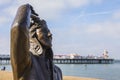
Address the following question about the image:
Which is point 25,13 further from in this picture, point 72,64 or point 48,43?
point 72,64

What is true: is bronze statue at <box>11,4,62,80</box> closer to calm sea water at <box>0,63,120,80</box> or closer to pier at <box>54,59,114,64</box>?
calm sea water at <box>0,63,120,80</box>

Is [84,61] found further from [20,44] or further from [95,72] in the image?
[20,44]

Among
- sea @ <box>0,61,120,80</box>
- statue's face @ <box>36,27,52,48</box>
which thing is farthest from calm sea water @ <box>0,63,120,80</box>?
statue's face @ <box>36,27,52,48</box>

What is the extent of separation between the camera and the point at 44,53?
364 cm

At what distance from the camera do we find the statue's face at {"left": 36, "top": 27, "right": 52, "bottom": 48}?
364 centimetres

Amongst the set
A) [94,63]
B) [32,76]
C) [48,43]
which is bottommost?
[94,63]

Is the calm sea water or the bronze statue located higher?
the bronze statue

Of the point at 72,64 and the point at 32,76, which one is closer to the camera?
the point at 32,76

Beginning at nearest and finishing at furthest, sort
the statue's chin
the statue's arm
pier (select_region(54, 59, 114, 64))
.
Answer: the statue's arm → the statue's chin → pier (select_region(54, 59, 114, 64))

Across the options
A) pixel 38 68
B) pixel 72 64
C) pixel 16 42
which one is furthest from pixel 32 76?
pixel 72 64

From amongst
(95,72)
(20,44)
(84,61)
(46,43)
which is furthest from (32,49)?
(84,61)

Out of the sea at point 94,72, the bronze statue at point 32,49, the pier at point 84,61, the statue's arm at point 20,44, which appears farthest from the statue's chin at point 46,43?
the pier at point 84,61

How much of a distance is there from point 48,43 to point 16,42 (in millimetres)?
575

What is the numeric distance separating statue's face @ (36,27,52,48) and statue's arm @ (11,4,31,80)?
381 mm
